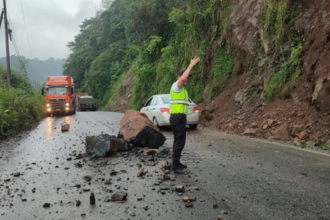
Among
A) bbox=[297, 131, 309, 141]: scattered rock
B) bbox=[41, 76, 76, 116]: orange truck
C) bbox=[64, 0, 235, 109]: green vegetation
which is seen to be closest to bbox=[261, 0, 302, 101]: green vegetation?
bbox=[297, 131, 309, 141]: scattered rock

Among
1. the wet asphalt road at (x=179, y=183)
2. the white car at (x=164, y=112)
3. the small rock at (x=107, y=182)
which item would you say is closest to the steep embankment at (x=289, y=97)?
the white car at (x=164, y=112)

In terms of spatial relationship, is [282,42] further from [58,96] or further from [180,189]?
[58,96]

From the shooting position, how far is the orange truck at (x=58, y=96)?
2727 centimetres

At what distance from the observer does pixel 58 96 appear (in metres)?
27.3

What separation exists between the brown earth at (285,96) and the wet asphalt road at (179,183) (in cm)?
156

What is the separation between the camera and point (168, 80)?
23766mm

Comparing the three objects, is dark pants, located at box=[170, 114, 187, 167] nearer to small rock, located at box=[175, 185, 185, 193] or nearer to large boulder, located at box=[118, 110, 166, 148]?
small rock, located at box=[175, 185, 185, 193]

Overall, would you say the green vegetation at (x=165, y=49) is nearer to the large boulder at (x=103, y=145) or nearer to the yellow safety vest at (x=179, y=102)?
the large boulder at (x=103, y=145)

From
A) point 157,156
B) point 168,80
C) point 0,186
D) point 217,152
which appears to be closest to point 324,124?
point 217,152

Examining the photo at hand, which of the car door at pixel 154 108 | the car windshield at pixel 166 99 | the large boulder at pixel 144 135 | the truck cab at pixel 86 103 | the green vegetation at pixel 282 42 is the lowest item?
the truck cab at pixel 86 103

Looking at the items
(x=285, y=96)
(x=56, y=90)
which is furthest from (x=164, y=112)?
(x=56, y=90)

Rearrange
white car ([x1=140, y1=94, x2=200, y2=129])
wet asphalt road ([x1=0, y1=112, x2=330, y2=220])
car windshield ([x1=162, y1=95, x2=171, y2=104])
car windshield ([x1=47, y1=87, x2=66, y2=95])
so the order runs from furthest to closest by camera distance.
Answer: car windshield ([x1=47, y1=87, x2=66, y2=95]) < car windshield ([x1=162, y1=95, x2=171, y2=104]) < white car ([x1=140, y1=94, x2=200, y2=129]) < wet asphalt road ([x1=0, y1=112, x2=330, y2=220])

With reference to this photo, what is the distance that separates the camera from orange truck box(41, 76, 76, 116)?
89.5 ft

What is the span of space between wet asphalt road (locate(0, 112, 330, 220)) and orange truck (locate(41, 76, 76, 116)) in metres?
18.5
